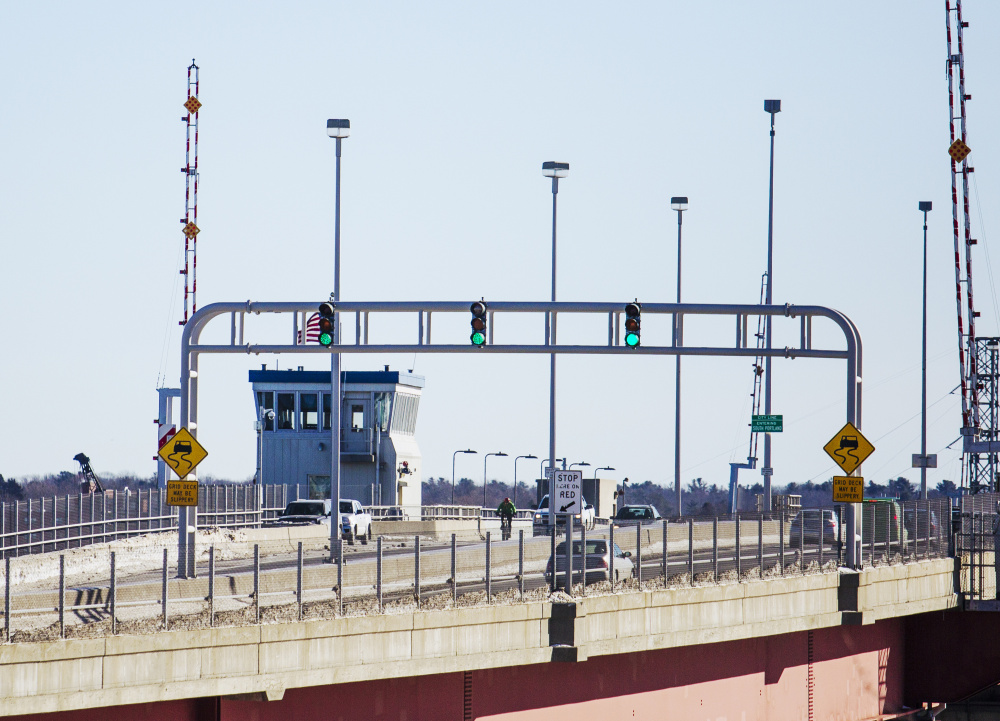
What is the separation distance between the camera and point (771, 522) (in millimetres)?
28609

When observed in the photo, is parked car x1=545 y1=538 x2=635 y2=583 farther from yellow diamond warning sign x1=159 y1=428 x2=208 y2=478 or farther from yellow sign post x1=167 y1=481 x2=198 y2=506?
yellow diamond warning sign x1=159 y1=428 x2=208 y2=478

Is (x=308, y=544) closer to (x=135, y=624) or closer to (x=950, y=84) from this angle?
(x=135, y=624)

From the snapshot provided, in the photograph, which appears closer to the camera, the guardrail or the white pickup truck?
the guardrail

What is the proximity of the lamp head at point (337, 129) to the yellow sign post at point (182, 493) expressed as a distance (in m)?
17.7

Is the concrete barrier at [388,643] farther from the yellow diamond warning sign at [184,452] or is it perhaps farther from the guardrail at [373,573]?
the yellow diamond warning sign at [184,452]

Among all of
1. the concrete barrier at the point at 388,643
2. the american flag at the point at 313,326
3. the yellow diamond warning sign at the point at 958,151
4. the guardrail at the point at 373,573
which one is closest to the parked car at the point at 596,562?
the guardrail at the point at 373,573

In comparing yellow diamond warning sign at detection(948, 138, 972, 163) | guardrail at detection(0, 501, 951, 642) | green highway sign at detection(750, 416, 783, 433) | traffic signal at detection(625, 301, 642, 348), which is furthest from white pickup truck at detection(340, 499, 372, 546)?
yellow diamond warning sign at detection(948, 138, 972, 163)

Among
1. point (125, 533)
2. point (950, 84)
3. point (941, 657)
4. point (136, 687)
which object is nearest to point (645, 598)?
point (136, 687)

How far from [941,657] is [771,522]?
842 cm

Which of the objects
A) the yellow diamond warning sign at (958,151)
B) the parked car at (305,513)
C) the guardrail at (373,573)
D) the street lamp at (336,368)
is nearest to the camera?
the guardrail at (373,573)

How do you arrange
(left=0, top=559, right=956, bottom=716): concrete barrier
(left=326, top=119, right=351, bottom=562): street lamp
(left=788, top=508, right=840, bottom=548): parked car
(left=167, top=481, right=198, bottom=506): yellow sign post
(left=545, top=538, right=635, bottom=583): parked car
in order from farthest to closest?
1. (left=326, top=119, right=351, bottom=562): street lamp
2. (left=788, top=508, right=840, bottom=548): parked car
3. (left=167, top=481, right=198, bottom=506): yellow sign post
4. (left=545, top=538, right=635, bottom=583): parked car
5. (left=0, top=559, right=956, bottom=716): concrete barrier

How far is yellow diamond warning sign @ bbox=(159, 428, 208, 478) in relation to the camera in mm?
25062

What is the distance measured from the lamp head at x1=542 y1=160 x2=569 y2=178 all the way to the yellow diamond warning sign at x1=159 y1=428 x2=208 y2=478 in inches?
921

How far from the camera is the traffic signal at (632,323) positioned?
28906 mm
